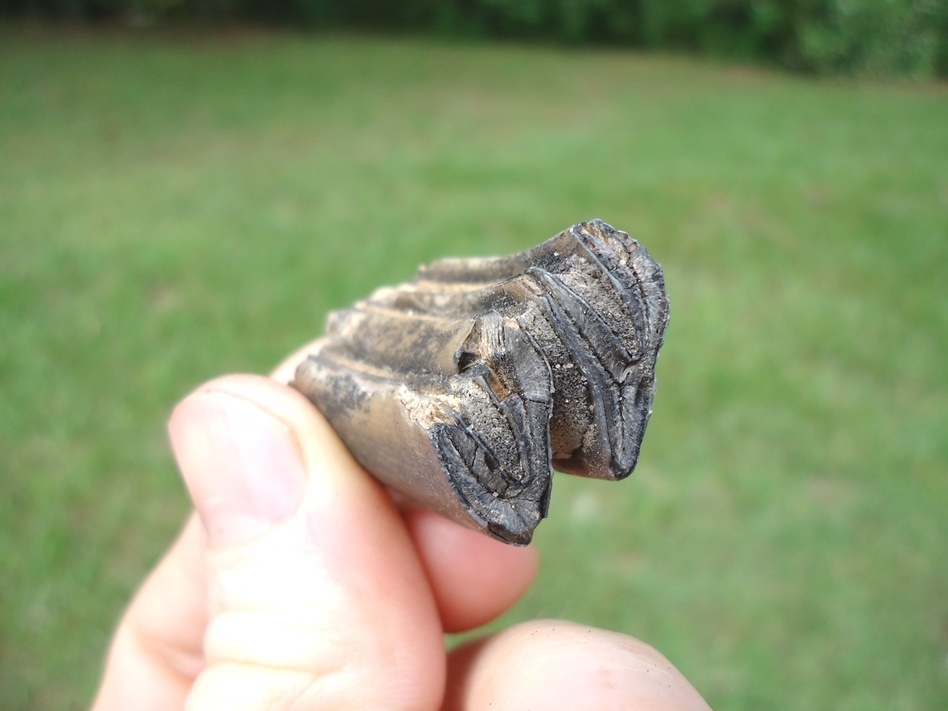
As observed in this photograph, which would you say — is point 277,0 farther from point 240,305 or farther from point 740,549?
point 740,549

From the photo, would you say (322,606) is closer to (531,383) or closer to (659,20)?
(531,383)

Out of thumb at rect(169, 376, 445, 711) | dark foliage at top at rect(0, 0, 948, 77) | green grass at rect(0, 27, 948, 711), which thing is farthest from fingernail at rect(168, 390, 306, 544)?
dark foliage at top at rect(0, 0, 948, 77)

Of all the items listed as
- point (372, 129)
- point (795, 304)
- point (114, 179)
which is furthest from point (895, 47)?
point (114, 179)

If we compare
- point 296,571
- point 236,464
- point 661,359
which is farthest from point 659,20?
point 296,571

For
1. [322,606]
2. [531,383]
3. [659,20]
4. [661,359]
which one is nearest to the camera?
[531,383]

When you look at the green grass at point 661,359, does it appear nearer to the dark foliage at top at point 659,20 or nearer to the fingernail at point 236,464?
the fingernail at point 236,464
